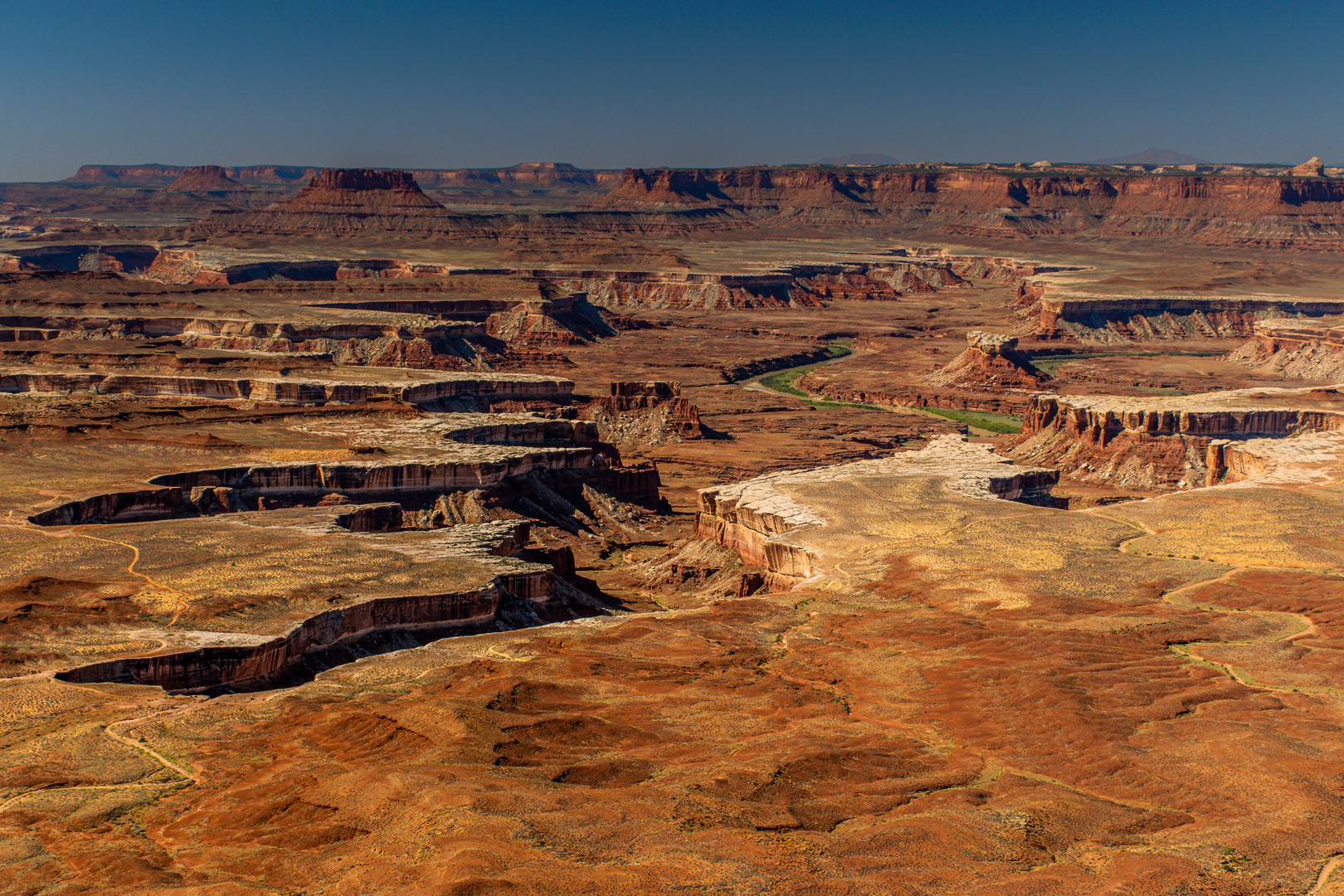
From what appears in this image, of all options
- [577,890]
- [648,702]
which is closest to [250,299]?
[648,702]

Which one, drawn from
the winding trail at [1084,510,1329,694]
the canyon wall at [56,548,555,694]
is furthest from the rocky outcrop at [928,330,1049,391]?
the canyon wall at [56,548,555,694]

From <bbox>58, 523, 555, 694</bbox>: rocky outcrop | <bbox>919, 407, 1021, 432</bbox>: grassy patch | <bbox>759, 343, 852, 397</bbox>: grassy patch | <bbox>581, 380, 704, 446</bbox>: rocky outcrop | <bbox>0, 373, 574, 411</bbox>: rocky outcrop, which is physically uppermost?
<bbox>0, 373, 574, 411</bbox>: rocky outcrop

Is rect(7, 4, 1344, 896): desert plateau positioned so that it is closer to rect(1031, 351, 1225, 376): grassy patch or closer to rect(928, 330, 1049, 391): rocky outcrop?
rect(928, 330, 1049, 391): rocky outcrop

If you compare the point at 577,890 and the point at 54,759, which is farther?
the point at 54,759

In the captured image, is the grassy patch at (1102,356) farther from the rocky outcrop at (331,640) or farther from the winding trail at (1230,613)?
the rocky outcrop at (331,640)

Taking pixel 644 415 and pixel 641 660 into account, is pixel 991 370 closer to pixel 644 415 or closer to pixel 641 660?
pixel 644 415

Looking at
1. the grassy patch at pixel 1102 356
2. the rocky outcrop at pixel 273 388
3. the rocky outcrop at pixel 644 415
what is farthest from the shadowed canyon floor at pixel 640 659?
the grassy patch at pixel 1102 356

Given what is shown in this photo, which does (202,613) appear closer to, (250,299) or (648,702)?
(648,702)
